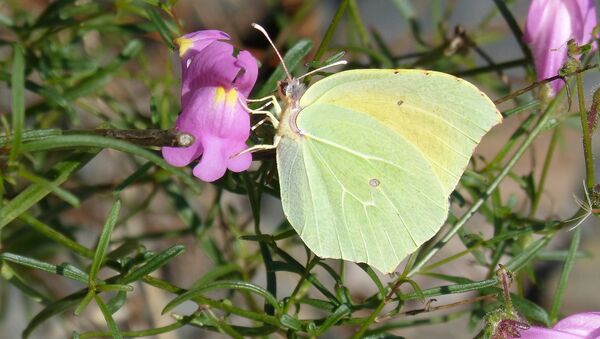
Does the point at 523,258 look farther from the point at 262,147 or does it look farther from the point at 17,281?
the point at 17,281

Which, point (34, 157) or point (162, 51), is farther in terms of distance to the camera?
point (162, 51)

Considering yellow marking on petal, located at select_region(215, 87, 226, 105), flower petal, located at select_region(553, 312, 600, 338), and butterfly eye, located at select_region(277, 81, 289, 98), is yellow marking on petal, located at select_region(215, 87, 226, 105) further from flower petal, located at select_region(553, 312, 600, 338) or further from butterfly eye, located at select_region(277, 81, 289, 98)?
flower petal, located at select_region(553, 312, 600, 338)

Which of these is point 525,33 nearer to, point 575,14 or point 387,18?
point 575,14

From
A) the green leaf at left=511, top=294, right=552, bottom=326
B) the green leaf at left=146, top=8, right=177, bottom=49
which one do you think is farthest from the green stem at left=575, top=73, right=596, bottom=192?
the green leaf at left=146, top=8, right=177, bottom=49

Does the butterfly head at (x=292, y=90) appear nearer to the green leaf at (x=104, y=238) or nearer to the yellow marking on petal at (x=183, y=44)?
the yellow marking on petal at (x=183, y=44)

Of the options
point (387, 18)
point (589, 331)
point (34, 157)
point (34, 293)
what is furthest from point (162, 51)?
point (589, 331)

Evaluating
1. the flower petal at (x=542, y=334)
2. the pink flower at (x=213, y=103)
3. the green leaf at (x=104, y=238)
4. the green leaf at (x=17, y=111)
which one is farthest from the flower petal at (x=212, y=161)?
the flower petal at (x=542, y=334)

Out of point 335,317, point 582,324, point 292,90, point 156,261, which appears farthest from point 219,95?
point 582,324
